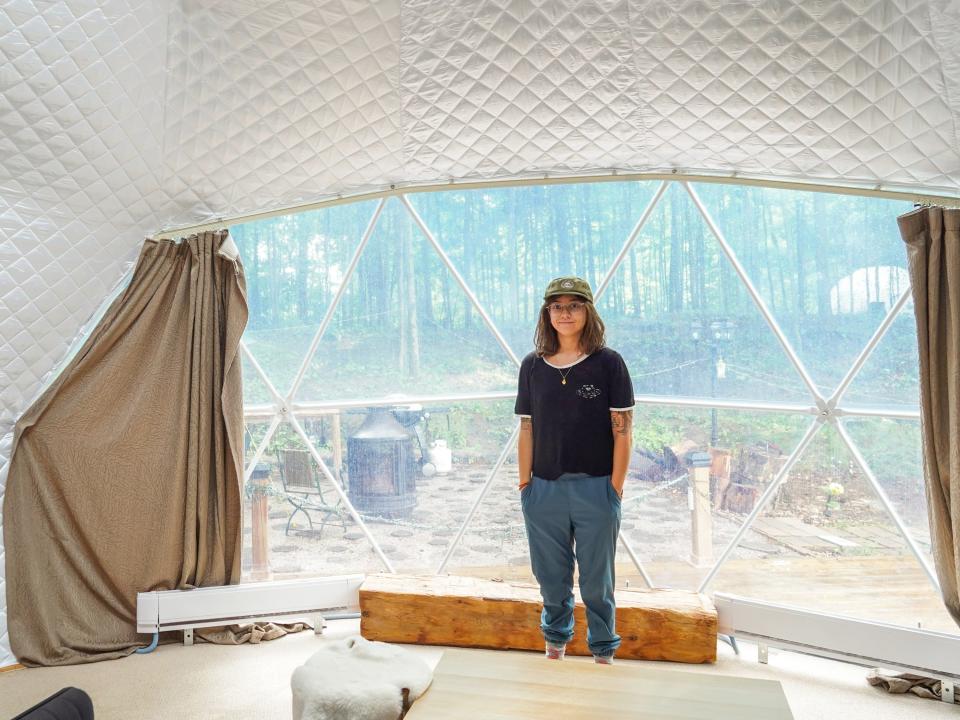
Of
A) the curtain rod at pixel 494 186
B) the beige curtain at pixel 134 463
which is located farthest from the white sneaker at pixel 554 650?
the curtain rod at pixel 494 186

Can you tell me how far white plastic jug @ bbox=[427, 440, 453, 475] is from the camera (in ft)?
15.4

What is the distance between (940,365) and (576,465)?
188cm

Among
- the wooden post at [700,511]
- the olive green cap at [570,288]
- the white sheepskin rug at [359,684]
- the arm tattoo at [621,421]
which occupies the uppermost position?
the olive green cap at [570,288]

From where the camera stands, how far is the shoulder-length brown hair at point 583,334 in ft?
11.6

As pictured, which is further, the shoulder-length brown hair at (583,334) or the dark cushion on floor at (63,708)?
the shoulder-length brown hair at (583,334)

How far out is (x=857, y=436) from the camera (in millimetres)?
4012

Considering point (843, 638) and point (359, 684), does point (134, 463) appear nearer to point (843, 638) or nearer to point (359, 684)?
point (359, 684)

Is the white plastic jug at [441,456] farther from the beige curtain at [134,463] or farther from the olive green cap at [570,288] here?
the olive green cap at [570,288]

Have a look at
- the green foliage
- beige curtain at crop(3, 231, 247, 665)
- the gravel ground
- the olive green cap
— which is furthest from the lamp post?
beige curtain at crop(3, 231, 247, 665)

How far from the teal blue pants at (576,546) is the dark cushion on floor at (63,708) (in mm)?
2138

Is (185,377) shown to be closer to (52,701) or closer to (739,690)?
(52,701)

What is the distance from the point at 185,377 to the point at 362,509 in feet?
4.58

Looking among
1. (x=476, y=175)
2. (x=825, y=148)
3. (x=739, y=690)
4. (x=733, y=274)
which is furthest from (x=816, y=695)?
(x=476, y=175)

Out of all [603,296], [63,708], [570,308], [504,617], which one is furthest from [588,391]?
[63,708]
